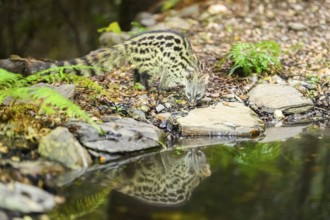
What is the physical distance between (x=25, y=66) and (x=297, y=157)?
4761 mm

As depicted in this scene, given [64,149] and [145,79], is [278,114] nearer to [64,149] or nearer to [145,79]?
[145,79]

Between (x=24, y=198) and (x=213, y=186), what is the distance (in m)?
2.10

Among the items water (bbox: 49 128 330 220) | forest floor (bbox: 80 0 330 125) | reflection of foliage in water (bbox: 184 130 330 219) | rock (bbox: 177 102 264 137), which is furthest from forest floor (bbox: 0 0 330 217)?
reflection of foliage in water (bbox: 184 130 330 219)

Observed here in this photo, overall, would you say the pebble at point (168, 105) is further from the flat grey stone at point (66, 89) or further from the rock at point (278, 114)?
the rock at point (278, 114)

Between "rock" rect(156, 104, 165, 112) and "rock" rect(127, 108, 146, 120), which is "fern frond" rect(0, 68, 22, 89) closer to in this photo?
"rock" rect(127, 108, 146, 120)

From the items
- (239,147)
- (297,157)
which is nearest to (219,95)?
(239,147)

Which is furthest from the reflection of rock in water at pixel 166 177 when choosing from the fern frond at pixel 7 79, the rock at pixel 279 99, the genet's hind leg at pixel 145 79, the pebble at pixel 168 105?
the genet's hind leg at pixel 145 79

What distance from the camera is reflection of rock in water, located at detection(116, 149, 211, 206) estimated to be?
247 inches

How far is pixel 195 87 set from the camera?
9.13m

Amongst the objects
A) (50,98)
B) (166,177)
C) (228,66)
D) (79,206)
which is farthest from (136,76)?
(79,206)

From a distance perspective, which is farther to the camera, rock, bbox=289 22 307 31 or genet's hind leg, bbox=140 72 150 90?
rock, bbox=289 22 307 31

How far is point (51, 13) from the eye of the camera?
19.2 metres

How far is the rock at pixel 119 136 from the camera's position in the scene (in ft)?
23.5

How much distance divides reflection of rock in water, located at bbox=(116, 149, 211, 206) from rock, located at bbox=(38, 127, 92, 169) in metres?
0.56
